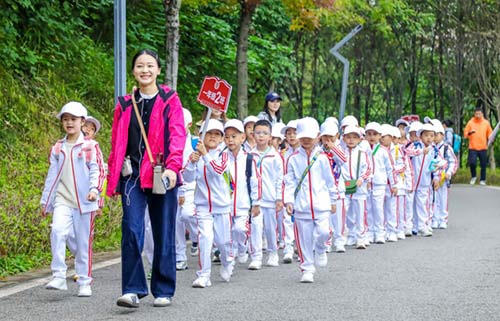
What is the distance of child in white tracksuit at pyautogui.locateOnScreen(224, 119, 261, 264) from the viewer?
11555 mm

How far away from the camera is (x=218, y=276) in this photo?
37.0ft

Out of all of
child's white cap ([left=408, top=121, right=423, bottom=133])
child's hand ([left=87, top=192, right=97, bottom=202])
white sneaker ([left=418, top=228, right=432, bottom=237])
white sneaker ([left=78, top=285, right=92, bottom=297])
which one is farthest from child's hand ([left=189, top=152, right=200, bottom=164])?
child's white cap ([left=408, top=121, right=423, bottom=133])

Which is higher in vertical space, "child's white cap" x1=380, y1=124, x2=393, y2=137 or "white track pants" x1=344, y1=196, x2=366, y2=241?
"child's white cap" x1=380, y1=124, x2=393, y2=137

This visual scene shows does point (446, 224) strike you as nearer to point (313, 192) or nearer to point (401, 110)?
point (313, 192)

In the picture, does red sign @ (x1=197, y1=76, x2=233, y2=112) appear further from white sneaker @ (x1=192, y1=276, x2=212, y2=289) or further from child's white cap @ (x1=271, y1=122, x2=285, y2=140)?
child's white cap @ (x1=271, y1=122, x2=285, y2=140)

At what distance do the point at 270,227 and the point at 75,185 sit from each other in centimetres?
348

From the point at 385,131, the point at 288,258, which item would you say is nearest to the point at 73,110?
the point at 288,258

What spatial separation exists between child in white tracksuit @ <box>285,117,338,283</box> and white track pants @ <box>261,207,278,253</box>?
1.39 m

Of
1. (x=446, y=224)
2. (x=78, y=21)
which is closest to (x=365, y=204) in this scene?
(x=446, y=224)

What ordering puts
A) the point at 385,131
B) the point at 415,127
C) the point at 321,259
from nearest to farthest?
the point at 321,259
the point at 385,131
the point at 415,127

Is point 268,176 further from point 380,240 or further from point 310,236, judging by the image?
point 380,240

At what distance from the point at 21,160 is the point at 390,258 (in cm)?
513

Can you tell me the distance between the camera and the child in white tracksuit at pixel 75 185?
9836 mm

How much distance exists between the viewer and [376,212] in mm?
15602
